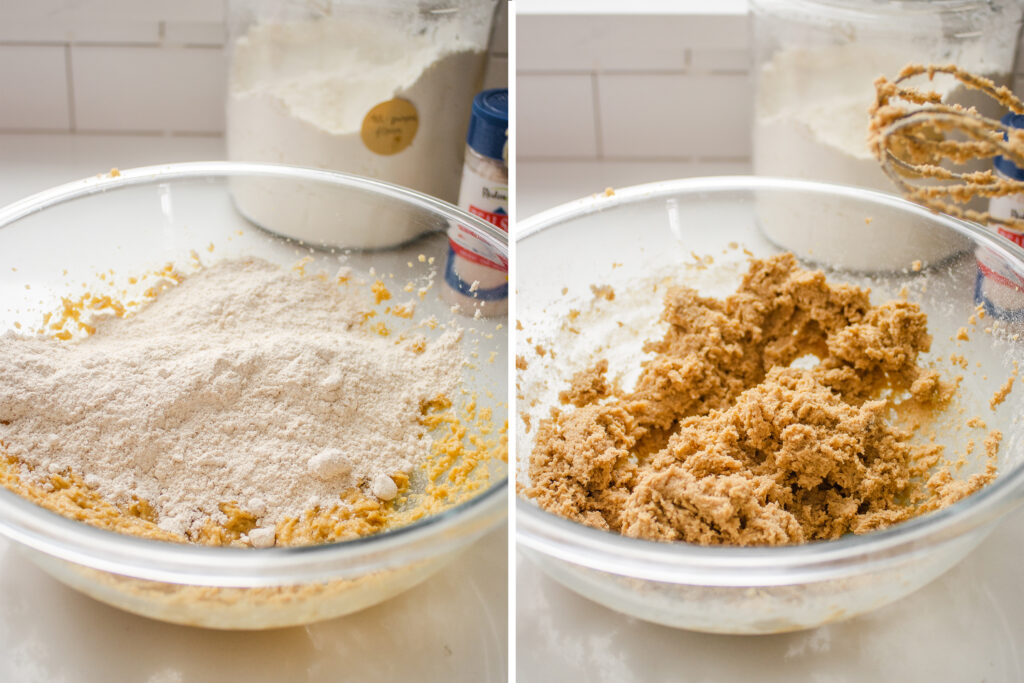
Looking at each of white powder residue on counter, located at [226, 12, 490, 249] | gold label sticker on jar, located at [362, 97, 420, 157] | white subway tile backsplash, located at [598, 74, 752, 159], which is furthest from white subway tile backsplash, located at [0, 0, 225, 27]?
white subway tile backsplash, located at [598, 74, 752, 159]

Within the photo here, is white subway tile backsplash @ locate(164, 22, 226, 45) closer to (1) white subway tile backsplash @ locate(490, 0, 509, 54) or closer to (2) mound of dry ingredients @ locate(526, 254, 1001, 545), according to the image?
(1) white subway tile backsplash @ locate(490, 0, 509, 54)

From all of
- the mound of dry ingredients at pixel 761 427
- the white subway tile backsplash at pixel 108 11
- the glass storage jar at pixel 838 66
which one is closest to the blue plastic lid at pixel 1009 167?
the glass storage jar at pixel 838 66

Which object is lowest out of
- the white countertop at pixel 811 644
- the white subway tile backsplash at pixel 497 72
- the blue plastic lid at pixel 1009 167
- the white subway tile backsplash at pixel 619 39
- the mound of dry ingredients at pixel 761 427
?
the white countertop at pixel 811 644

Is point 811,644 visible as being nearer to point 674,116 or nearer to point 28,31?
point 674,116

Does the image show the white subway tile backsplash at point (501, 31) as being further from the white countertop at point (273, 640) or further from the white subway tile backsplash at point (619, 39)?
the white countertop at point (273, 640)

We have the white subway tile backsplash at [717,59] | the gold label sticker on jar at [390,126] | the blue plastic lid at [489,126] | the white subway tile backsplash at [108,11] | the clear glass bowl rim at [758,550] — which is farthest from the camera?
the white subway tile backsplash at [717,59]

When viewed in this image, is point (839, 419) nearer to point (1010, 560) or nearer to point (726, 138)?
point (1010, 560)

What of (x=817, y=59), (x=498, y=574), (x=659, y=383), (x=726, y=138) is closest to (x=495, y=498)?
(x=498, y=574)
